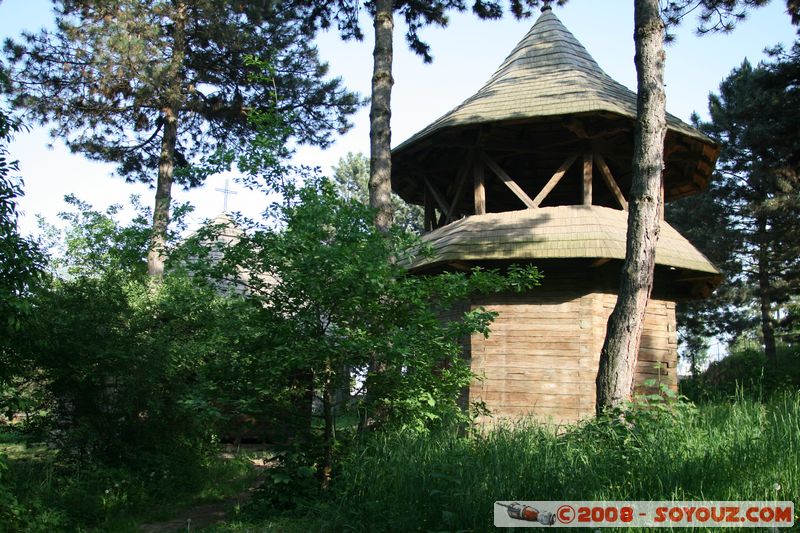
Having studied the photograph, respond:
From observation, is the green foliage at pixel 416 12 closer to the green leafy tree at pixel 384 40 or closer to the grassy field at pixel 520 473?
the green leafy tree at pixel 384 40

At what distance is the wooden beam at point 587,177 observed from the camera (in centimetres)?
1005

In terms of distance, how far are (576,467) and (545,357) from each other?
14.7 feet

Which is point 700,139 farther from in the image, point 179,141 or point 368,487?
point 179,141

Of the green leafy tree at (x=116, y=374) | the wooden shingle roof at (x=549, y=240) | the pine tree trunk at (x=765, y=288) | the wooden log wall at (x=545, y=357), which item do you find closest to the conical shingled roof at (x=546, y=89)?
the wooden shingle roof at (x=549, y=240)

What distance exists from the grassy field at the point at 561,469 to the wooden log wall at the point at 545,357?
3048 millimetres

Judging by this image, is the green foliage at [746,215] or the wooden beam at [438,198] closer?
the wooden beam at [438,198]

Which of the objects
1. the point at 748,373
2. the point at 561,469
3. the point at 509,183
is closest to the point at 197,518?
the point at 561,469

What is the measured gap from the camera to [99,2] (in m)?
14.0

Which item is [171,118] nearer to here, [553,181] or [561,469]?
[553,181]

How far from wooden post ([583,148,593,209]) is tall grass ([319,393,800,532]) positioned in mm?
4858

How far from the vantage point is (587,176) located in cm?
1014

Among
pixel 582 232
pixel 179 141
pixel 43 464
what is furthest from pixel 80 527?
pixel 179 141

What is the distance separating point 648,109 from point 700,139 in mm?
4076

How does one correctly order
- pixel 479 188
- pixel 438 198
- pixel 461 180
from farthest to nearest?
pixel 438 198 → pixel 461 180 → pixel 479 188
